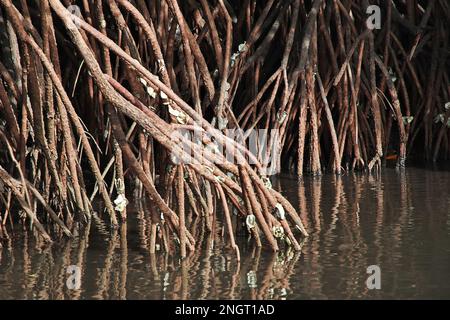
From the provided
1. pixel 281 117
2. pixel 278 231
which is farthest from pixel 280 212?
pixel 281 117

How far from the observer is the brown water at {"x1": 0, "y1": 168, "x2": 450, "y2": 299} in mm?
4191

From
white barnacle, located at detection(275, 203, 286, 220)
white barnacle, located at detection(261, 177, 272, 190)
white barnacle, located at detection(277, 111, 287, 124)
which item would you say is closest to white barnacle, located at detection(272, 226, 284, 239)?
white barnacle, located at detection(275, 203, 286, 220)

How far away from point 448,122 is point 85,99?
2538mm

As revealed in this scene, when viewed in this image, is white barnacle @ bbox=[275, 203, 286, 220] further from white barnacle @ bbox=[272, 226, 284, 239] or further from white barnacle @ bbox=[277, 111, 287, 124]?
white barnacle @ bbox=[277, 111, 287, 124]

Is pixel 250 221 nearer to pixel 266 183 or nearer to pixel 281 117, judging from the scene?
pixel 266 183

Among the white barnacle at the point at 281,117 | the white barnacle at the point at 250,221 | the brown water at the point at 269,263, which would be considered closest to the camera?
the brown water at the point at 269,263

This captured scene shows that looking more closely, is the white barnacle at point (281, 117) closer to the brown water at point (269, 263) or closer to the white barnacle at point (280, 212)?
the brown water at point (269, 263)

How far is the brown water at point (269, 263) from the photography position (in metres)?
4.19

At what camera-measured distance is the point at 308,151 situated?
750cm

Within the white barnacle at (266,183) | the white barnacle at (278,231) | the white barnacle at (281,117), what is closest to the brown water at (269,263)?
the white barnacle at (278,231)

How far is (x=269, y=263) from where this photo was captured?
4.61 metres

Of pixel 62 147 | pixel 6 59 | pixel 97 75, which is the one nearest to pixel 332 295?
pixel 97 75

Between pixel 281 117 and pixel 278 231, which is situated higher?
pixel 281 117
